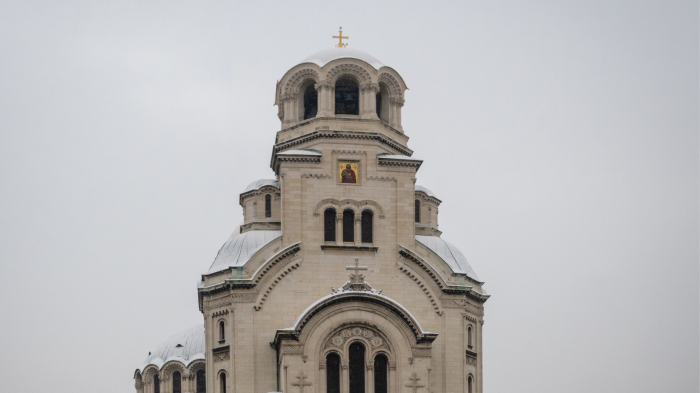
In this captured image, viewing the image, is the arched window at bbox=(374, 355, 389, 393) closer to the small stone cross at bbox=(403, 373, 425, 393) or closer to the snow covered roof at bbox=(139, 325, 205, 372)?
the small stone cross at bbox=(403, 373, 425, 393)

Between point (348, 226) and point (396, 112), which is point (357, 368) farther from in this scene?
point (396, 112)

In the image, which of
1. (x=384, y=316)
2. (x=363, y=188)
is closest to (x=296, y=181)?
(x=363, y=188)

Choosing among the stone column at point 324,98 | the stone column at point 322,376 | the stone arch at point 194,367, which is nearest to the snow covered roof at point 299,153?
the stone column at point 324,98

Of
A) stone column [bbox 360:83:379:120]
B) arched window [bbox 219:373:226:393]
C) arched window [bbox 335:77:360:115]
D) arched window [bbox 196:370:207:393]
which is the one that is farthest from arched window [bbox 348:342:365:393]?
arched window [bbox 196:370:207:393]

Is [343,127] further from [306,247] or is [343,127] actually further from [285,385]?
[285,385]

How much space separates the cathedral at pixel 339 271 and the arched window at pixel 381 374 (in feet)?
0.13

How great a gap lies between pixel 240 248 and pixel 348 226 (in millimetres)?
4805

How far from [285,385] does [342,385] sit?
228 cm

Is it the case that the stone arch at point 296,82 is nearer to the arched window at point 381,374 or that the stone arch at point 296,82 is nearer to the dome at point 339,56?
the dome at point 339,56

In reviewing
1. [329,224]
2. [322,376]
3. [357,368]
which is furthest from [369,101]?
[322,376]

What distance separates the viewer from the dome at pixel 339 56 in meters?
61.3

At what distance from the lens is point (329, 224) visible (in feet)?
194

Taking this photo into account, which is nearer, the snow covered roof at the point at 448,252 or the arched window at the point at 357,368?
the arched window at the point at 357,368

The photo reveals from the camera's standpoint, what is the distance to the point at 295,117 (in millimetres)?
61562
